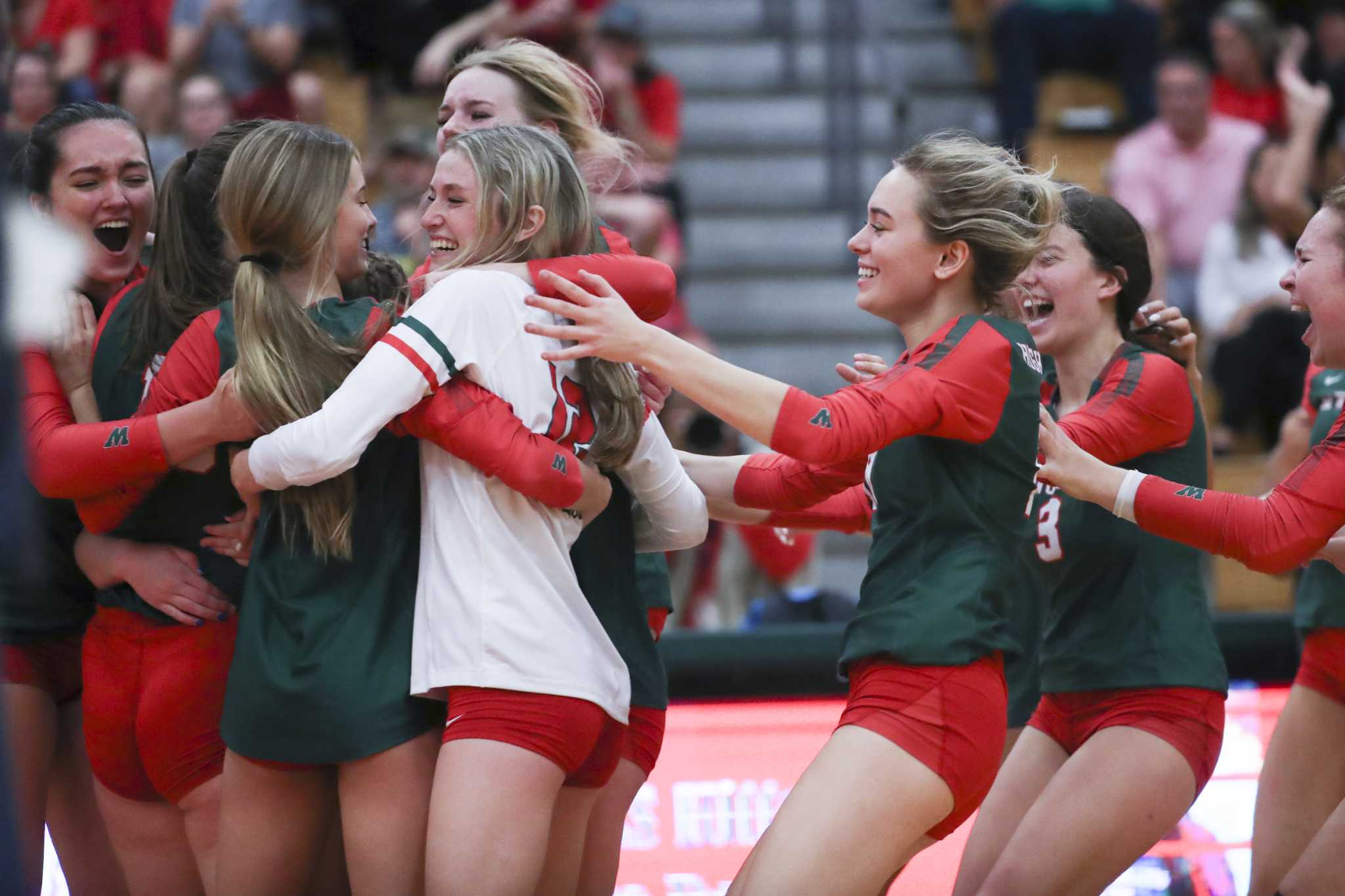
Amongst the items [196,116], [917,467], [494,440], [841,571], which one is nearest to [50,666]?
[494,440]

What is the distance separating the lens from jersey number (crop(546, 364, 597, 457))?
290 centimetres

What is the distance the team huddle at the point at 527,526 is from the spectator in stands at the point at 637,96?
4665 millimetres

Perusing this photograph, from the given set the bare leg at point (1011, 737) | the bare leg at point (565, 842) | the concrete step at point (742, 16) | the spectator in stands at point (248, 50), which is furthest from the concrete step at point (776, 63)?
the bare leg at point (565, 842)

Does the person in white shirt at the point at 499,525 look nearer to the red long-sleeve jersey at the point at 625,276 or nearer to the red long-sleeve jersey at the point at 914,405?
the red long-sleeve jersey at the point at 625,276

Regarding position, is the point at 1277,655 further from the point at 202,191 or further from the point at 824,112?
the point at 824,112

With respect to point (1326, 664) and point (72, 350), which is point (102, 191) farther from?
point (1326, 664)

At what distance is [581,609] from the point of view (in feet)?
9.50

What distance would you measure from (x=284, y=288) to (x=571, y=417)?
56cm

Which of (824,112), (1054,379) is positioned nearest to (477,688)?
(1054,379)

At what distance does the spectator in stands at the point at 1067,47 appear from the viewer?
859cm

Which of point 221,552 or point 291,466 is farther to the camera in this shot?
point 221,552

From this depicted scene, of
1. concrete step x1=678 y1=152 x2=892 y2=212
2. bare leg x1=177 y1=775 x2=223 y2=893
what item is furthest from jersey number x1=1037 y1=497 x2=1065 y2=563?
concrete step x1=678 y1=152 x2=892 y2=212

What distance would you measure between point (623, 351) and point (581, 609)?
18.2 inches

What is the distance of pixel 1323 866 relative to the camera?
332 centimetres
